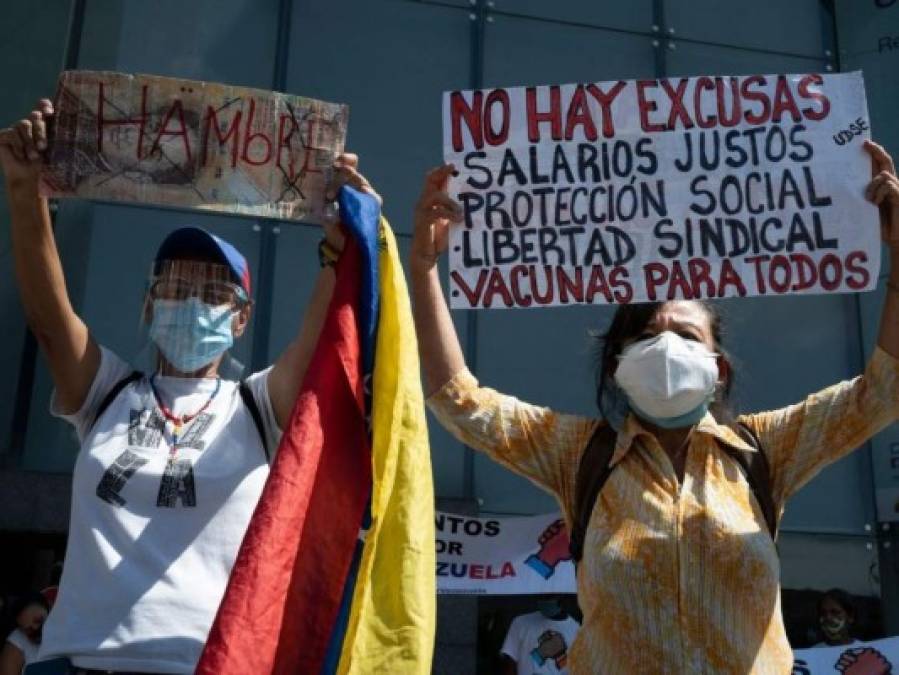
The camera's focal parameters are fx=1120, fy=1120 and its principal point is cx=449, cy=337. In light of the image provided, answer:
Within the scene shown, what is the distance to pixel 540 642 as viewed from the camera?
7207mm

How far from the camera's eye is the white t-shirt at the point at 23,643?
17.6ft

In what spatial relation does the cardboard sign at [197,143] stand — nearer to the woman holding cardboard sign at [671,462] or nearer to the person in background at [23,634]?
the woman holding cardboard sign at [671,462]

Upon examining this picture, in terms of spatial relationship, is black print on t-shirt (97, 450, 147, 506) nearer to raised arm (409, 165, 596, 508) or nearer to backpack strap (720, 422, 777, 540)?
raised arm (409, 165, 596, 508)

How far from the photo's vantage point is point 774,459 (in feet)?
8.32

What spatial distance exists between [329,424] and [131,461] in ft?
1.39

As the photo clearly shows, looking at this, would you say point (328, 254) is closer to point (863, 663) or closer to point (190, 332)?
point (190, 332)

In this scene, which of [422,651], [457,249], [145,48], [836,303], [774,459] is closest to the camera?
[422,651]

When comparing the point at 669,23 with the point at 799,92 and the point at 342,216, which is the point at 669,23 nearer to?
the point at 799,92

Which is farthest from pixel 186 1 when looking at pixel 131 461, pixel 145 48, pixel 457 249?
pixel 131 461

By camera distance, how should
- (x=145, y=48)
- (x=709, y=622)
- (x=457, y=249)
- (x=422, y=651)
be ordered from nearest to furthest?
(x=422, y=651), (x=709, y=622), (x=457, y=249), (x=145, y=48)

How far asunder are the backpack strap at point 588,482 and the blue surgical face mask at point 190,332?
88 centimetres

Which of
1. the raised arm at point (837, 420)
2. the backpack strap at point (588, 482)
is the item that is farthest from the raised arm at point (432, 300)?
the raised arm at point (837, 420)

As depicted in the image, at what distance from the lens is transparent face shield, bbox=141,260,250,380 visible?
8.51 feet

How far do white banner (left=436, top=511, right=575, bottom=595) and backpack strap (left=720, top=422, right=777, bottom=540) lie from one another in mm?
4664
